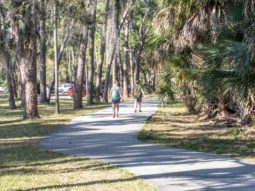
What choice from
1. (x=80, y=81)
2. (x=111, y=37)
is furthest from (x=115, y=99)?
(x=111, y=37)

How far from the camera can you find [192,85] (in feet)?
62.5

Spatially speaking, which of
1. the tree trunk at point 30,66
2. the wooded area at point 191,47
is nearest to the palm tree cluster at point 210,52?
the wooded area at point 191,47

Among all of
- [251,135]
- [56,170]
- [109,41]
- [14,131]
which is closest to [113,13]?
[109,41]

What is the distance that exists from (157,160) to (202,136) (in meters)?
4.75

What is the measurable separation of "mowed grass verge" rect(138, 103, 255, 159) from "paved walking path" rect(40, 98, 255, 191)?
1.92 ft

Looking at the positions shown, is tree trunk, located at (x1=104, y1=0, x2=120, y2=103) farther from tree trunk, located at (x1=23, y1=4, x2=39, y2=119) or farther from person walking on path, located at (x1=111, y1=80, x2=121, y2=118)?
tree trunk, located at (x1=23, y1=4, x2=39, y2=119)

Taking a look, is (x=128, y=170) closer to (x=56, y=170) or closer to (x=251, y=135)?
(x=56, y=170)

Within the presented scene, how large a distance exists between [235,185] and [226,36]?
14.5 feet

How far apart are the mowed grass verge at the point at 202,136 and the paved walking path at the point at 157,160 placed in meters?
0.58

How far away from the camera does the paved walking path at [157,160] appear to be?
8.25 metres

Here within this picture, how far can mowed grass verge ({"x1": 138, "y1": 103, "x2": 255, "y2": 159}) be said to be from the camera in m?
12.2

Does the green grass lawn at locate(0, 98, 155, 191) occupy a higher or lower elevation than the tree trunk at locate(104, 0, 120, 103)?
lower

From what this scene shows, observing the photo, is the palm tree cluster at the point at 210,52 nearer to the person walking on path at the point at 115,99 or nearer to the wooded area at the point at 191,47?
the wooded area at the point at 191,47

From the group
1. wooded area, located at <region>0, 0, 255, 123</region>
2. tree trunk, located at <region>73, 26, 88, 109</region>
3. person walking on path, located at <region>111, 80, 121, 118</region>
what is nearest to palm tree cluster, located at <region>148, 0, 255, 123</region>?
wooded area, located at <region>0, 0, 255, 123</region>
